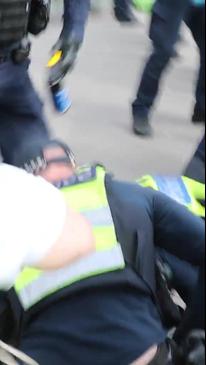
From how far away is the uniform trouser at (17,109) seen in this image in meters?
1.88

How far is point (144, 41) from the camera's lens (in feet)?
16.3

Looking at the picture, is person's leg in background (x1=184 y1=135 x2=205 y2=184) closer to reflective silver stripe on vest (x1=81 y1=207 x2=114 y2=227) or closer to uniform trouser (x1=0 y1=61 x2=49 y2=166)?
uniform trouser (x1=0 y1=61 x2=49 y2=166)

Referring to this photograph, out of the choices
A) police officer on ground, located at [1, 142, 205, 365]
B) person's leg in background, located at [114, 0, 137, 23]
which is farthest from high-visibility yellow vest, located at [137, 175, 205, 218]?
person's leg in background, located at [114, 0, 137, 23]

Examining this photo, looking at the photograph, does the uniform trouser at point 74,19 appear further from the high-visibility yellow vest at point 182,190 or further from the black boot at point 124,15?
the black boot at point 124,15

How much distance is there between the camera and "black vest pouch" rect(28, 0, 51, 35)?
187 centimetres

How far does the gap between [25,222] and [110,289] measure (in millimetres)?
230

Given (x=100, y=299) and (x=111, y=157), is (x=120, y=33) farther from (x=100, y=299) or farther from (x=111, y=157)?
(x=100, y=299)

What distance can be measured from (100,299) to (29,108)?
2.76 feet

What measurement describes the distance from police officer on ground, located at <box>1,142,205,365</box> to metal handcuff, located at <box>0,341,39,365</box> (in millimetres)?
22

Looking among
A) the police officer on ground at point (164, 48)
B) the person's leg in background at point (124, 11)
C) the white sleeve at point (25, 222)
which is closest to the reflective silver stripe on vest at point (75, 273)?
the white sleeve at point (25, 222)

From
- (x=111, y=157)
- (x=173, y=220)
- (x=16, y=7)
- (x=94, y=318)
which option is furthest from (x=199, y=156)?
(x=111, y=157)

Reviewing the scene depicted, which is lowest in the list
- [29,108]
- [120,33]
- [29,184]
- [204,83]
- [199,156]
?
[120,33]

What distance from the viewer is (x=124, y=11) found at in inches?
196

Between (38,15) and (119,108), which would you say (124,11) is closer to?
(119,108)
